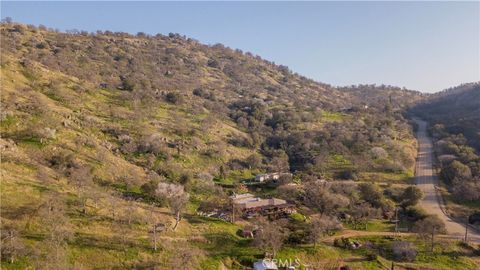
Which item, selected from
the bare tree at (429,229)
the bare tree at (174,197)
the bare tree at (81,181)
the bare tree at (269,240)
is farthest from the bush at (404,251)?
the bare tree at (81,181)

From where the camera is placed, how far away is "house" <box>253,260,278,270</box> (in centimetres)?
3681

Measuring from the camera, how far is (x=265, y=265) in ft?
122

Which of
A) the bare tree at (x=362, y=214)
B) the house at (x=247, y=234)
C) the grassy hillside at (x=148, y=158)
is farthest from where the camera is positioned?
the bare tree at (x=362, y=214)

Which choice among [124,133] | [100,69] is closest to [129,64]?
[100,69]

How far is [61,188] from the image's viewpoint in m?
41.4

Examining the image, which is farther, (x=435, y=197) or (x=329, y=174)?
(x=329, y=174)

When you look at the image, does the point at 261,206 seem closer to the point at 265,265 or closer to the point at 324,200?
the point at 324,200

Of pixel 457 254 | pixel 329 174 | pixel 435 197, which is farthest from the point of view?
pixel 329 174

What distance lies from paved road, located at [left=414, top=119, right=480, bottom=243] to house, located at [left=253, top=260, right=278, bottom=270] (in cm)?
2770

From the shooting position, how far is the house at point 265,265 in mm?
36812

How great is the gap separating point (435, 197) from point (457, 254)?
24887mm

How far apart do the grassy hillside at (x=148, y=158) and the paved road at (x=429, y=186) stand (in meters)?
2.96

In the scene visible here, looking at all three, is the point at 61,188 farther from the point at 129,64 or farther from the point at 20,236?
the point at 129,64

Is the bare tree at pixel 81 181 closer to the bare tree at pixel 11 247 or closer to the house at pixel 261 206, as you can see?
the bare tree at pixel 11 247
